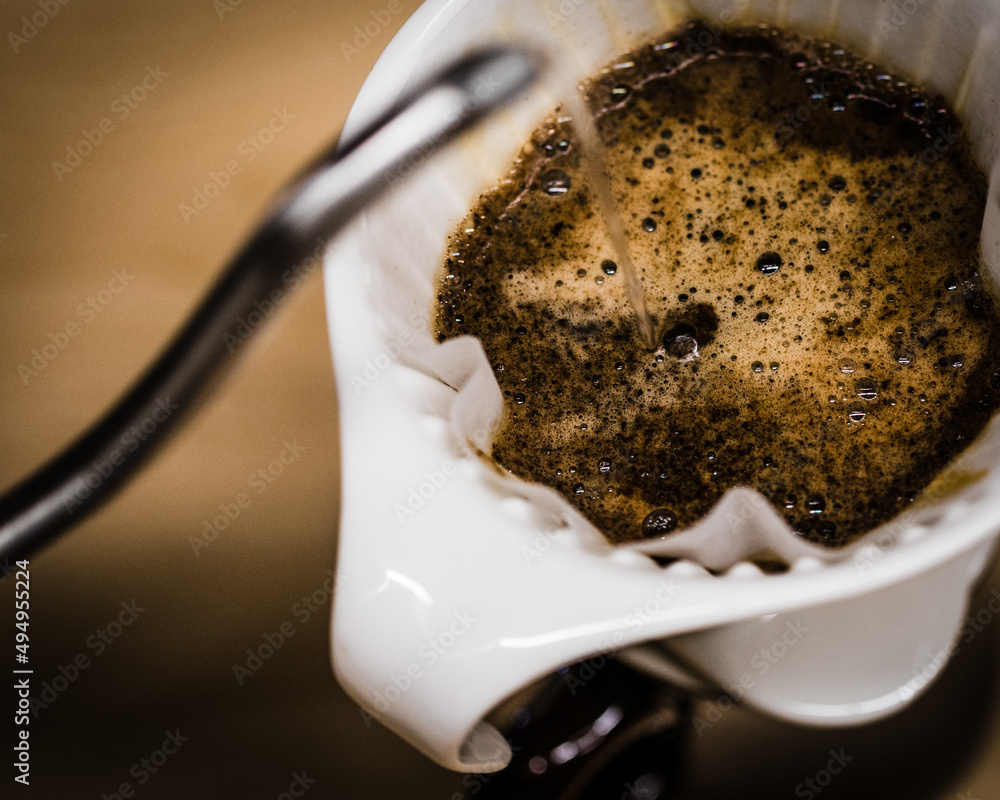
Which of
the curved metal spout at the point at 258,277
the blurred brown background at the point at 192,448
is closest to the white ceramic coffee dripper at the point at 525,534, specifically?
the curved metal spout at the point at 258,277

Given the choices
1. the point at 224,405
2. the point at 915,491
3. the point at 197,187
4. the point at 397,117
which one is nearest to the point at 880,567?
the point at 915,491

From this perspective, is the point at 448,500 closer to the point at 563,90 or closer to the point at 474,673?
the point at 474,673

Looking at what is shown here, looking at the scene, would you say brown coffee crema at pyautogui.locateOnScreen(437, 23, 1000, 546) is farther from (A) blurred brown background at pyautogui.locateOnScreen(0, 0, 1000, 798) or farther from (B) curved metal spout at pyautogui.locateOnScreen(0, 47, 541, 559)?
(A) blurred brown background at pyautogui.locateOnScreen(0, 0, 1000, 798)

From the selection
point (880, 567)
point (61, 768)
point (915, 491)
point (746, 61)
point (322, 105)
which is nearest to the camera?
point (880, 567)

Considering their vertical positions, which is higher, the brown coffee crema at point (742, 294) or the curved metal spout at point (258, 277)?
the curved metal spout at point (258, 277)

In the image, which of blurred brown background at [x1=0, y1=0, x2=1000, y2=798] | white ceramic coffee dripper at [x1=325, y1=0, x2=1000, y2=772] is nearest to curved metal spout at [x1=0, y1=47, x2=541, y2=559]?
white ceramic coffee dripper at [x1=325, y1=0, x2=1000, y2=772]

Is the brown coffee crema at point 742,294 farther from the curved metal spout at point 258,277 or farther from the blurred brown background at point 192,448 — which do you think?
the blurred brown background at point 192,448
